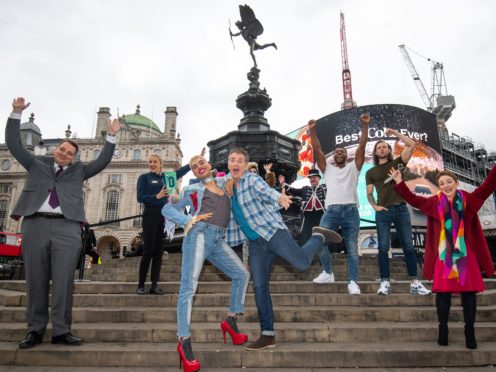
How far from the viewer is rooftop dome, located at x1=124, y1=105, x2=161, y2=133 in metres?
56.1

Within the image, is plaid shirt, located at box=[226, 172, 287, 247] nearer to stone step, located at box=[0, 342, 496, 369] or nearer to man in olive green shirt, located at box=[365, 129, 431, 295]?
stone step, located at box=[0, 342, 496, 369]

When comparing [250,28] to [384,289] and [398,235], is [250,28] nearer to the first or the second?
[398,235]

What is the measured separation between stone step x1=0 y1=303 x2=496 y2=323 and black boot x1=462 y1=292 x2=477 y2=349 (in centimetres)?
64

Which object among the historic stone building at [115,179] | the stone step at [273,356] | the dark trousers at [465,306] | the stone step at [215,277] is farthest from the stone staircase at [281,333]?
the historic stone building at [115,179]

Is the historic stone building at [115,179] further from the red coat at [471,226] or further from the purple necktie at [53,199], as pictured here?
the red coat at [471,226]

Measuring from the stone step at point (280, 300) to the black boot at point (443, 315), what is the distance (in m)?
0.85

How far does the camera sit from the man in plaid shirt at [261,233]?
3061mm

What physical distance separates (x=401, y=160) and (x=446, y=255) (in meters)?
1.47

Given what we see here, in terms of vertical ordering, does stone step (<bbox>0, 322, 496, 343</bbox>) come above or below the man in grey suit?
below

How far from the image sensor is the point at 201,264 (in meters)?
2.98

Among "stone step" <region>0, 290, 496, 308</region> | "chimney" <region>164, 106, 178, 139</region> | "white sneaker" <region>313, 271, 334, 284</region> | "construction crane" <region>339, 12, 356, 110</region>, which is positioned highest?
"construction crane" <region>339, 12, 356, 110</region>

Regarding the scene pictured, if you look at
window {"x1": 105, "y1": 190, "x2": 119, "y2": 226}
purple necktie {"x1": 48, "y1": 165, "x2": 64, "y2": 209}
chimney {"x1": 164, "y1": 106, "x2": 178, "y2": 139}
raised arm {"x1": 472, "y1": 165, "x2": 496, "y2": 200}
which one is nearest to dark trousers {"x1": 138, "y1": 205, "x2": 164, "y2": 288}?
purple necktie {"x1": 48, "y1": 165, "x2": 64, "y2": 209}

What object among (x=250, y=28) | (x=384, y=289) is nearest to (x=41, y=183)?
(x=384, y=289)

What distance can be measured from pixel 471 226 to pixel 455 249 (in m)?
0.32
